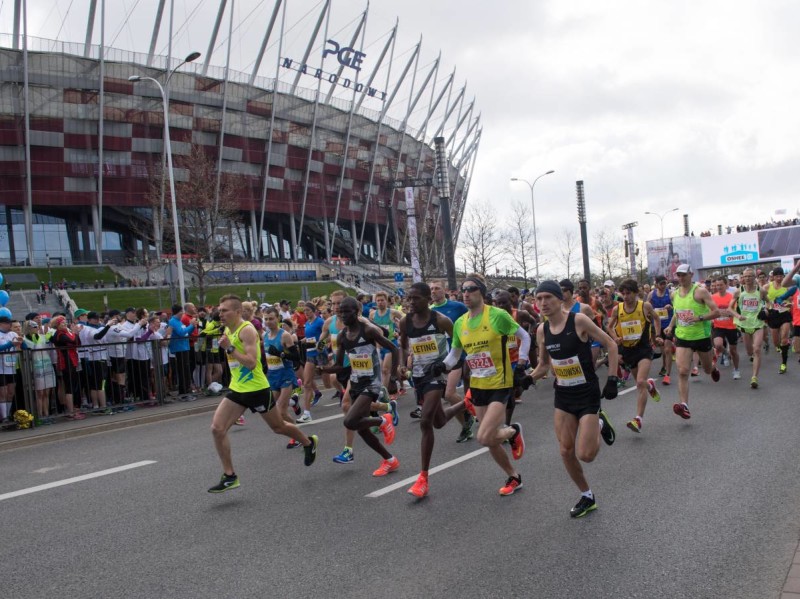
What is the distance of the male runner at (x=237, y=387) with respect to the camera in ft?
21.5

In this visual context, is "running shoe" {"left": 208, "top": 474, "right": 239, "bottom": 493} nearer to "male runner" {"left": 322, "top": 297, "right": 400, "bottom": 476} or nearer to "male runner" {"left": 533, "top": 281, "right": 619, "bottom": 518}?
"male runner" {"left": 322, "top": 297, "right": 400, "bottom": 476}

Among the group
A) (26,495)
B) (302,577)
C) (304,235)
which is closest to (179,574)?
(302,577)

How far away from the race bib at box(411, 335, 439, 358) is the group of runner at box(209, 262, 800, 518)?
0.01 m

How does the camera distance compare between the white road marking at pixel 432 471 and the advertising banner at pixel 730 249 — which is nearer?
the white road marking at pixel 432 471

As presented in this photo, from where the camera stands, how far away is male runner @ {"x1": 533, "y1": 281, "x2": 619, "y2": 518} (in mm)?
5434

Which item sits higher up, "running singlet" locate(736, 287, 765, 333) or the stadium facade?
the stadium facade

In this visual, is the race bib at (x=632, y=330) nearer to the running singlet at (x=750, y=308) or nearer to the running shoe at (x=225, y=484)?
the running singlet at (x=750, y=308)

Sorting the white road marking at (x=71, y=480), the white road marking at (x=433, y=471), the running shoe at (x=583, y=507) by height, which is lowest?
the white road marking at (x=433, y=471)

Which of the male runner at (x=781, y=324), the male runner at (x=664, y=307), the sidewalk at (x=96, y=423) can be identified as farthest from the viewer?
the male runner at (x=781, y=324)

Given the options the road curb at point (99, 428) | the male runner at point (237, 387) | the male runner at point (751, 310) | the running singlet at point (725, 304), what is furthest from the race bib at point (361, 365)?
the running singlet at point (725, 304)

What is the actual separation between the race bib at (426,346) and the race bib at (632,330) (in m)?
3.19

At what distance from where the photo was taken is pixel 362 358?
24.3ft

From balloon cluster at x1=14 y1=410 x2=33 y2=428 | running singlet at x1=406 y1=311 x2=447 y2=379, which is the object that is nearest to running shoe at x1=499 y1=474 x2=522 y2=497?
running singlet at x1=406 y1=311 x2=447 y2=379

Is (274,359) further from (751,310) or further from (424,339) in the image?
(751,310)
